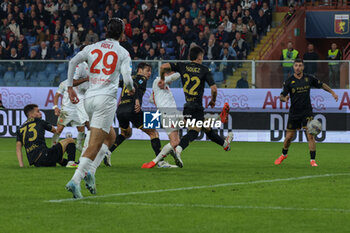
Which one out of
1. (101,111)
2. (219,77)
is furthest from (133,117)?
(219,77)

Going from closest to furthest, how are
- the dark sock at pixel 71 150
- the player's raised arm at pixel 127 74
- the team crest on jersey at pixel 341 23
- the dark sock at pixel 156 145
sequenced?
1. the player's raised arm at pixel 127 74
2. the dark sock at pixel 71 150
3. the dark sock at pixel 156 145
4. the team crest on jersey at pixel 341 23

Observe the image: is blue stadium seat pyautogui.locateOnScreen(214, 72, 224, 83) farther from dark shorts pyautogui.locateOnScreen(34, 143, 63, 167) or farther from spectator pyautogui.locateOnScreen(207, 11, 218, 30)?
dark shorts pyautogui.locateOnScreen(34, 143, 63, 167)

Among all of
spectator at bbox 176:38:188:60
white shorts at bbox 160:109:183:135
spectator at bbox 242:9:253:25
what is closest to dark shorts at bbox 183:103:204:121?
white shorts at bbox 160:109:183:135

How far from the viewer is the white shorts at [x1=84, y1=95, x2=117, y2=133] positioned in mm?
9289

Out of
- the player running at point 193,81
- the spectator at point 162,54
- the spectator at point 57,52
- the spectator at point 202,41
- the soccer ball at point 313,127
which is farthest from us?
the spectator at point 57,52

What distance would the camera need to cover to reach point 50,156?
44.8 ft

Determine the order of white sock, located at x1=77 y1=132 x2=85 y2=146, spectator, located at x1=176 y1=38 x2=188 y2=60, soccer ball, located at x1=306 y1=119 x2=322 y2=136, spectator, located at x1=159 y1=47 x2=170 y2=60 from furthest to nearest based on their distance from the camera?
spectator, located at x1=159 y1=47 x2=170 y2=60
spectator, located at x1=176 y1=38 x2=188 y2=60
white sock, located at x1=77 y1=132 x2=85 y2=146
soccer ball, located at x1=306 y1=119 x2=322 y2=136

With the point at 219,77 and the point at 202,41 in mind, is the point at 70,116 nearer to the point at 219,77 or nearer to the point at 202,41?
the point at 219,77

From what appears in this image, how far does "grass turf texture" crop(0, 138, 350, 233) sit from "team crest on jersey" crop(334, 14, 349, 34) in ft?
52.3

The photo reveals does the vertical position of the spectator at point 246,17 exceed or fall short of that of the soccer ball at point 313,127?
it exceeds it

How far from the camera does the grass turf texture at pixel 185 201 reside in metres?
7.48

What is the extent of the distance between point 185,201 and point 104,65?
6.29 ft

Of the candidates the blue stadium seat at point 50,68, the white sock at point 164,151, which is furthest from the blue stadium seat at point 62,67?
the white sock at point 164,151

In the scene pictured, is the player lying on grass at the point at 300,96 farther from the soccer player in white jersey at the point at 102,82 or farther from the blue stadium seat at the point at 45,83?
the blue stadium seat at the point at 45,83
